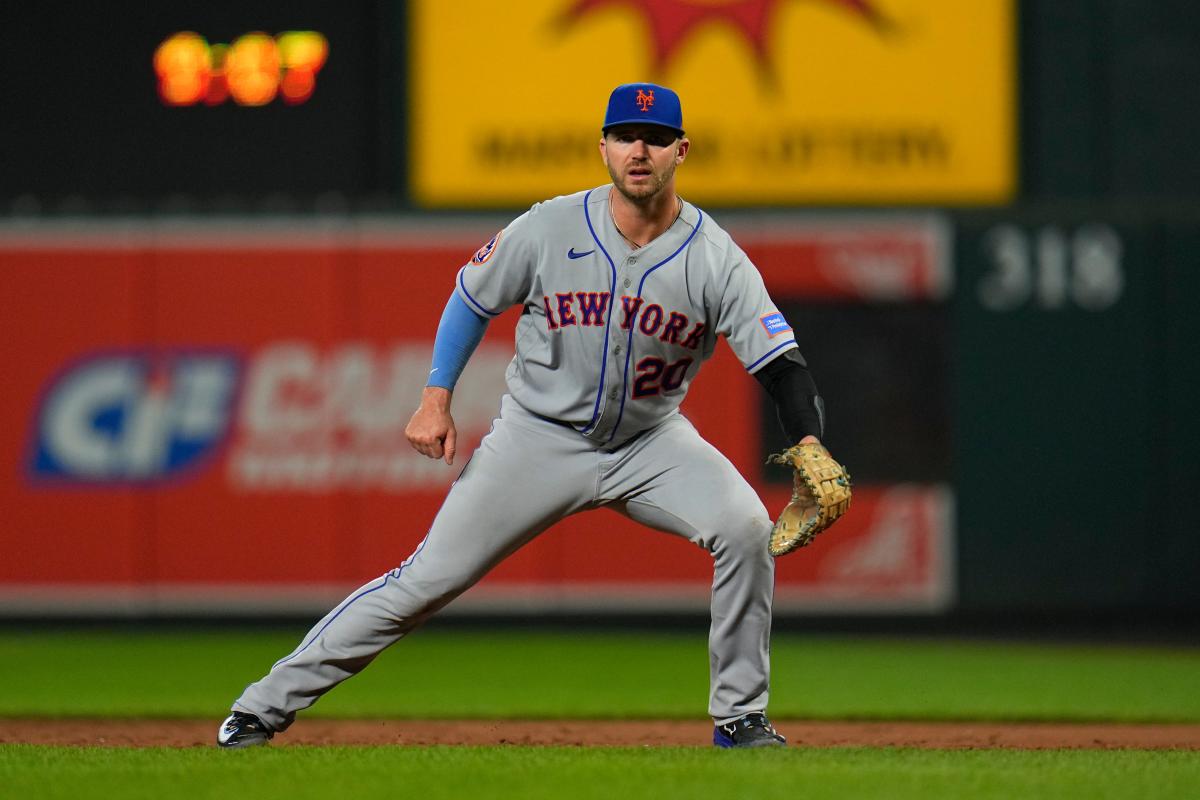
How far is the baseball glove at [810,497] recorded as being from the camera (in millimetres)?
4215

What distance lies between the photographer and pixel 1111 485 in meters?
A: 8.94

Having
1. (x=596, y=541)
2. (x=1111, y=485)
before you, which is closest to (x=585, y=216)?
(x=596, y=541)

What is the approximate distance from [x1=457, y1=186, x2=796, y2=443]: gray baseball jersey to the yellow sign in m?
4.87

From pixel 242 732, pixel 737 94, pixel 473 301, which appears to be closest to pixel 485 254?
pixel 473 301

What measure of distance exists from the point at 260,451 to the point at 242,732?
4679 mm

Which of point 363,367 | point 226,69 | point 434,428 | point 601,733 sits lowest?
point 601,733

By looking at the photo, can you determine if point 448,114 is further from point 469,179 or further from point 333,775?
point 333,775

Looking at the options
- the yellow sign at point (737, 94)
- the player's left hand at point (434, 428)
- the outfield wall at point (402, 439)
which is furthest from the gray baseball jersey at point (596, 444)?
the yellow sign at point (737, 94)

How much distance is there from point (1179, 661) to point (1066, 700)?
1648mm

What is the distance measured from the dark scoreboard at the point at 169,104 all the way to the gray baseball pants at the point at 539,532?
4887 mm

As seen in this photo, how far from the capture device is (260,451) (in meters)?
8.98

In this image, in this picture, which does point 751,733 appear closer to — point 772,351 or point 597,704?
point 772,351

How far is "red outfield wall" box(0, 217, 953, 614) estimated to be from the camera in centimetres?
888

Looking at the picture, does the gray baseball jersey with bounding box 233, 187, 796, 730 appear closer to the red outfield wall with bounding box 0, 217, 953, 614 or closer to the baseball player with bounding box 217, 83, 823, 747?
the baseball player with bounding box 217, 83, 823, 747
